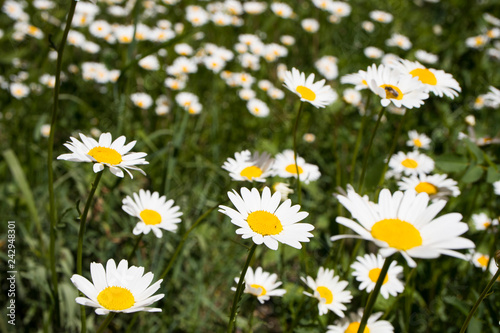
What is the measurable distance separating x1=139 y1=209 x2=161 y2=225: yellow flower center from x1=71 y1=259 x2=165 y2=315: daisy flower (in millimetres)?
311

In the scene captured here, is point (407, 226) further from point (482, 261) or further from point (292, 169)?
point (482, 261)

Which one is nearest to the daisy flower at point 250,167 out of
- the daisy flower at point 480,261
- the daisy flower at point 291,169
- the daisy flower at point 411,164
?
the daisy flower at point 291,169

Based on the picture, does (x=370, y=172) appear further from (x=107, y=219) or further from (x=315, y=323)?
(x=107, y=219)

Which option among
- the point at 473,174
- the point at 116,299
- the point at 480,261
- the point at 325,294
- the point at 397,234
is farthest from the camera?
the point at 480,261

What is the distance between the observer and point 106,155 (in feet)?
4.03

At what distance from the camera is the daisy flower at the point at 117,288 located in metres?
1.04

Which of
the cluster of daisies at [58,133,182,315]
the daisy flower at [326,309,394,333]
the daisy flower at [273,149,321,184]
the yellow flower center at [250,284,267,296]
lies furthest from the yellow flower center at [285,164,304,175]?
the cluster of daisies at [58,133,182,315]

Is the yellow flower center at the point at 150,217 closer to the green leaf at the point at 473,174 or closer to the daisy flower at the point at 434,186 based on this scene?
the daisy flower at the point at 434,186

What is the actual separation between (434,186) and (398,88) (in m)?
0.53

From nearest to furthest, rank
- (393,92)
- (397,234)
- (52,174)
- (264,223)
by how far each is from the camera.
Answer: (397,234) → (264,223) → (52,174) → (393,92)

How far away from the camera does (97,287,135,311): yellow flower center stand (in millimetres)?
1040

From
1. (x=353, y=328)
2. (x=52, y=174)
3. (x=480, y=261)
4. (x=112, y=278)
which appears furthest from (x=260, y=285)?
(x=480, y=261)

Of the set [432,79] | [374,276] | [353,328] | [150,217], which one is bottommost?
[353,328]

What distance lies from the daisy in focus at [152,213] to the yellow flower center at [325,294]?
52 cm
